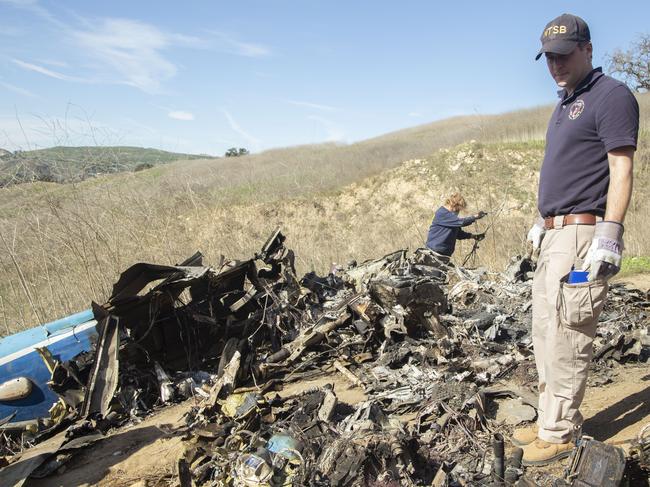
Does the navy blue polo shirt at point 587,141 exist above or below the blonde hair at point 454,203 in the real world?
above

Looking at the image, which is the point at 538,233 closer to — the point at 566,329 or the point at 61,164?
the point at 566,329

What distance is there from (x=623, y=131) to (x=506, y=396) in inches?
85.6

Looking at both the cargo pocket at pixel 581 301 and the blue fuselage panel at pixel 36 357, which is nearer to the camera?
the cargo pocket at pixel 581 301

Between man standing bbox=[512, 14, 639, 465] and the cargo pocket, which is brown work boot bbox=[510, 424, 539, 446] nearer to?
man standing bbox=[512, 14, 639, 465]

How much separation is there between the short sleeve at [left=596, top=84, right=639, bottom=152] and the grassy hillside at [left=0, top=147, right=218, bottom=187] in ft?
23.1

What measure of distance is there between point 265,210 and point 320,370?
16.4 metres

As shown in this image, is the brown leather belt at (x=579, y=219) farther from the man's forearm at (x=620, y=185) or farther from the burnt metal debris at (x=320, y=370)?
the burnt metal debris at (x=320, y=370)

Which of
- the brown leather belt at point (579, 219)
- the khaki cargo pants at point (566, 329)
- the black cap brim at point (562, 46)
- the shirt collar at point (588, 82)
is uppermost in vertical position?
the black cap brim at point (562, 46)

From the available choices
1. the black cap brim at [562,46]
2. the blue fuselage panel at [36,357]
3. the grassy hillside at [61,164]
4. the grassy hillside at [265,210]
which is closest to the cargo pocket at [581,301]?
the black cap brim at [562,46]

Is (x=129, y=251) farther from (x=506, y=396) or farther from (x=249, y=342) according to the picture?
(x=506, y=396)

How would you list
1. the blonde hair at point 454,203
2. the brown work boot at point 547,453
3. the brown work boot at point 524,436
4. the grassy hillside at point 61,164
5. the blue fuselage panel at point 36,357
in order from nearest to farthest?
the brown work boot at point 547,453 → the brown work boot at point 524,436 → the blue fuselage panel at point 36,357 → the grassy hillside at point 61,164 → the blonde hair at point 454,203

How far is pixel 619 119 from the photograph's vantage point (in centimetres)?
240

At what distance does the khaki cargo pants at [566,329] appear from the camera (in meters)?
2.49

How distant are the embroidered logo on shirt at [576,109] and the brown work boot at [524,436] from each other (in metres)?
1.91
